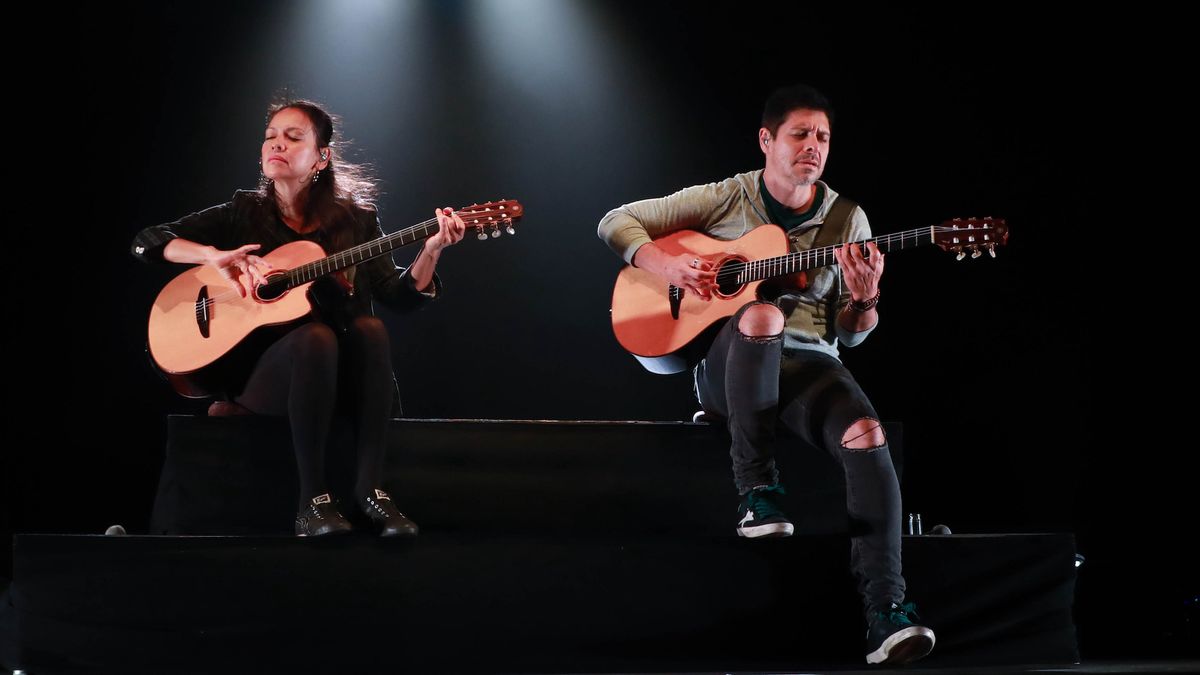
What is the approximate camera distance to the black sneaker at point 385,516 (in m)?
2.46

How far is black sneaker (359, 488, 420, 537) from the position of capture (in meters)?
2.46

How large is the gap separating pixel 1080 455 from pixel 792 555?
1883mm

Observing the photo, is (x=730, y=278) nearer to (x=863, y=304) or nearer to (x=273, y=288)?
(x=863, y=304)

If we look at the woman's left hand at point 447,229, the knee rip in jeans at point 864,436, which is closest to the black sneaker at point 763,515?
the knee rip in jeans at point 864,436

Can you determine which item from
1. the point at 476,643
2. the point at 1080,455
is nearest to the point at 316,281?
the point at 476,643

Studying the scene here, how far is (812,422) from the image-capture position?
8.50ft

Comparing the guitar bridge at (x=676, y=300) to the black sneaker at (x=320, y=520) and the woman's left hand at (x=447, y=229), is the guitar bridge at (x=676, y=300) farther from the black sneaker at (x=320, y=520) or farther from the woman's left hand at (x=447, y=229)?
the black sneaker at (x=320, y=520)

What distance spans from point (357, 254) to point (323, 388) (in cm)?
39

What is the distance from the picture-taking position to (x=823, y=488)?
9.39 feet

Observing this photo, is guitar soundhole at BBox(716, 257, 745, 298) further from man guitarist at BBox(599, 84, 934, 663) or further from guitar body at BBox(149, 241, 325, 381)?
guitar body at BBox(149, 241, 325, 381)

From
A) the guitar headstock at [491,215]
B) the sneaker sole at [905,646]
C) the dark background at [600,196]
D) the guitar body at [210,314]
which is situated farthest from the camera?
the dark background at [600,196]

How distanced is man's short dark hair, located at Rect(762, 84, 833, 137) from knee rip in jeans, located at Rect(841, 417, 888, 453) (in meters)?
0.93

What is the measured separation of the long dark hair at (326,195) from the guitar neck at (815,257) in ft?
3.34

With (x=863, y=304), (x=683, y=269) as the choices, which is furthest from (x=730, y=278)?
(x=863, y=304)
